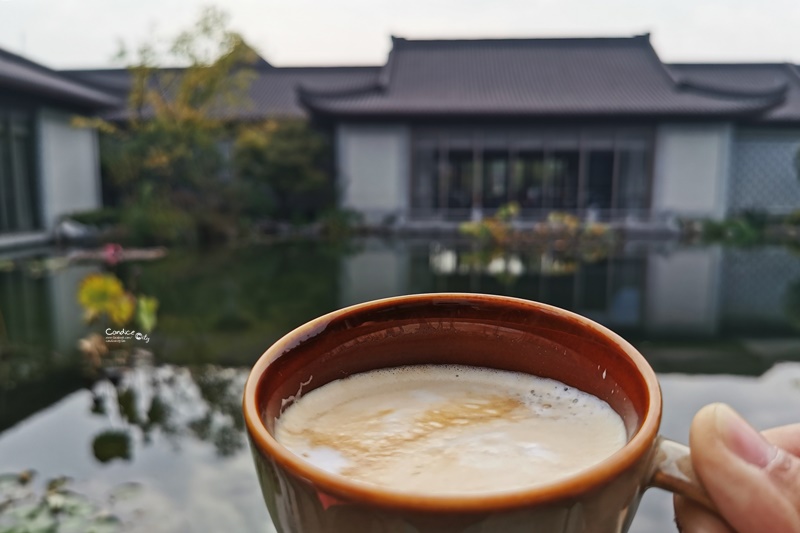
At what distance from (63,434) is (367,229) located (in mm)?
10415

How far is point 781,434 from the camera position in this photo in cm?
60

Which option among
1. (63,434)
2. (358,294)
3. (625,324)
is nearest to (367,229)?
(358,294)

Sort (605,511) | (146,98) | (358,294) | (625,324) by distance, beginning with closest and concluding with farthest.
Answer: (605,511)
(625,324)
(358,294)
(146,98)

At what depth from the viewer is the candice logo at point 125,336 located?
3972 millimetres

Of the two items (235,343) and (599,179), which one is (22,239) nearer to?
(235,343)

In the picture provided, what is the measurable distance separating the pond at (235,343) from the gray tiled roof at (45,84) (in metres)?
3.42

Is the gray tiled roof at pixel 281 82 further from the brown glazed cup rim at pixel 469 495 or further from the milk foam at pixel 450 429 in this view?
the brown glazed cup rim at pixel 469 495

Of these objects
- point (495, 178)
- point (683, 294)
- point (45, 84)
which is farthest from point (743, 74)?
point (45, 84)

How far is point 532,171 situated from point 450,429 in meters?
14.5

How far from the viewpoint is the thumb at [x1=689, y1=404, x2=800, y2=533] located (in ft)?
1.64

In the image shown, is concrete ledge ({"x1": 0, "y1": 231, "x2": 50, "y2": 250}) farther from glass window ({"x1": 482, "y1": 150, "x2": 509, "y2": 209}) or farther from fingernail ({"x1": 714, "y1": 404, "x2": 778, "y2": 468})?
fingernail ({"x1": 714, "y1": 404, "x2": 778, "y2": 468})

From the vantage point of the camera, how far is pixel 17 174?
11.2 meters

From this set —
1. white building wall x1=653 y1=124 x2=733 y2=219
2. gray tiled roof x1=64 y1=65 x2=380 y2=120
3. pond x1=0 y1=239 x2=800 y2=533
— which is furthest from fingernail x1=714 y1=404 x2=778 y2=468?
gray tiled roof x1=64 y1=65 x2=380 y2=120

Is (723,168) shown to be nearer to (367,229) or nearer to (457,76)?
(457,76)
